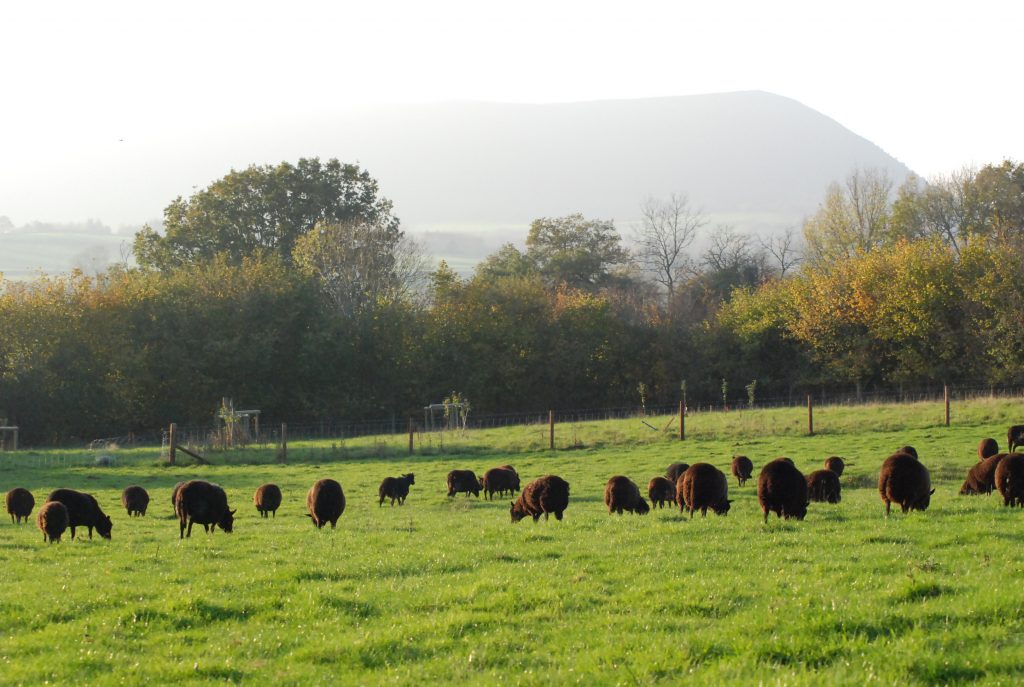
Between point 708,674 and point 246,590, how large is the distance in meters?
6.18

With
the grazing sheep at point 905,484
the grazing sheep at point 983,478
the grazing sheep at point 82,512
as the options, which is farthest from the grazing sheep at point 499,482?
the grazing sheep at point 905,484

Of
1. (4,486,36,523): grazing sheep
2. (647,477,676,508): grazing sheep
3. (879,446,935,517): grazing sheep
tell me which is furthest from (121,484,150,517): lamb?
(879,446,935,517): grazing sheep

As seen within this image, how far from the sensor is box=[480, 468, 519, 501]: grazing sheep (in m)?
28.4

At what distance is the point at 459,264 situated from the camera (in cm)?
19550

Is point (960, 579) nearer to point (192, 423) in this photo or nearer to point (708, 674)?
point (708, 674)

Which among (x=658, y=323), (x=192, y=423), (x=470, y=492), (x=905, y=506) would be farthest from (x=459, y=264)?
(x=905, y=506)

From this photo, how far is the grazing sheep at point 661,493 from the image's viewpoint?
24016mm

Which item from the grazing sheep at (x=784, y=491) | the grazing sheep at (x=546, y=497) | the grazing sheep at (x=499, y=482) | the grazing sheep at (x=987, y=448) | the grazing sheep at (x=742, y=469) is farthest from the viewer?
the grazing sheep at (x=987, y=448)

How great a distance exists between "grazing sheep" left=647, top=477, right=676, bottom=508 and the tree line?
32489 mm

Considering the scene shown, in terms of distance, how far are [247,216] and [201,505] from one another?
63.7m

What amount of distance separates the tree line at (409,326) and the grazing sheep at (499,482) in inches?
1154

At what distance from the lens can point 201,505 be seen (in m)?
19.1

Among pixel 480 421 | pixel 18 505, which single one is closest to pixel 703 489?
pixel 18 505

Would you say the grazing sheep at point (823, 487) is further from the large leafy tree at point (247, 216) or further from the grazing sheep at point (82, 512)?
the large leafy tree at point (247, 216)
